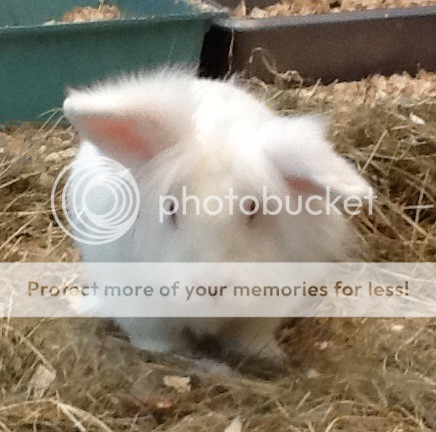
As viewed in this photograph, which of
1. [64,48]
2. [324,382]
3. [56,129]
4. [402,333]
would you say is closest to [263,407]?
[324,382]

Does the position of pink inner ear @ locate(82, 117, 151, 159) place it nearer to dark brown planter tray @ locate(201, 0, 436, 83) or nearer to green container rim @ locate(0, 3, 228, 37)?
green container rim @ locate(0, 3, 228, 37)

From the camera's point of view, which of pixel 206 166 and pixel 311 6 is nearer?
pixel 206 166

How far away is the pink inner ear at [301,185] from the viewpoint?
123cm

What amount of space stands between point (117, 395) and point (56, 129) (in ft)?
3.37

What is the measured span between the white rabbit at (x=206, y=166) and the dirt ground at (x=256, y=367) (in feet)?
0.41

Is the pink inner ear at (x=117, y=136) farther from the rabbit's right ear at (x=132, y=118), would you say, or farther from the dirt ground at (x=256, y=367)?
the dirt ground at (x=256, y=367)

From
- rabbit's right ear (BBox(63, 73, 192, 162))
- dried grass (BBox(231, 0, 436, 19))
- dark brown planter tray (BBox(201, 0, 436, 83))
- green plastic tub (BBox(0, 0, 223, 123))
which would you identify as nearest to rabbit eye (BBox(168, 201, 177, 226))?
rabbit's right ear (BBox(63, 73, 192, 162))

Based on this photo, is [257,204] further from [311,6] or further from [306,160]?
[311,6]

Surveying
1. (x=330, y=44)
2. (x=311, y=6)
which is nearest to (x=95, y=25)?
(x=330, y=44)

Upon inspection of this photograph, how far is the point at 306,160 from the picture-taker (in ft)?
3.87

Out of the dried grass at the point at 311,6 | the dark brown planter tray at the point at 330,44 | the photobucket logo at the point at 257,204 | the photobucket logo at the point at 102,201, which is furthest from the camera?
the dried grass at the point at 311,6

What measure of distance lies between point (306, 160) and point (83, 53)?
1.23m

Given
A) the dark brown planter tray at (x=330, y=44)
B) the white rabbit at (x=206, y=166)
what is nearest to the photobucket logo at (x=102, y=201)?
the white rabbit at (x=206, y=166)

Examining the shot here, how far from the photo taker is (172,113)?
122cm
